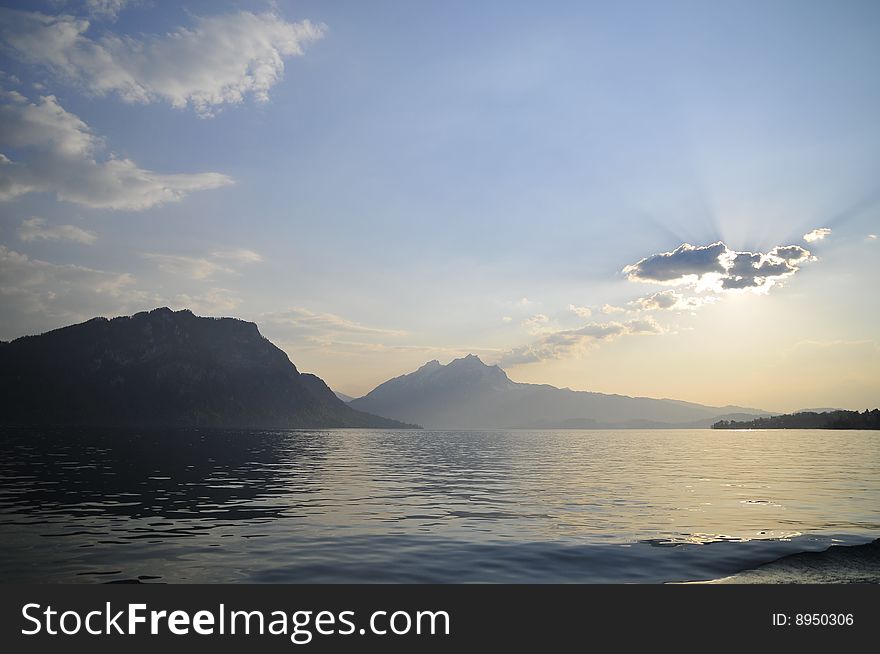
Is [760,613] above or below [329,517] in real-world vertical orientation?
above

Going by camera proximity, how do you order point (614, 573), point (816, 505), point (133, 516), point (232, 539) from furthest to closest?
point (816, 505)
point (133, 516)
point (232, 539)
point (614, 573)

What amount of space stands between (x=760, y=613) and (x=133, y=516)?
102ft

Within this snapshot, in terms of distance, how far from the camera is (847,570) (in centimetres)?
1784

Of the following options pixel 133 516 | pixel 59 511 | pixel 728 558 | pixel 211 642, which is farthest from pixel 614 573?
pixel 59 511

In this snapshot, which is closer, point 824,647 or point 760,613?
point 824,647

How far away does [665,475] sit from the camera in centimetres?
6191

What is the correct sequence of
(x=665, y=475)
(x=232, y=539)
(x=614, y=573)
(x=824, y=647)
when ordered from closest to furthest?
1. (x=824, y=647)
2. (x=614, y=573)
3. (x=232, y=539)
4. (x=665, y=475)

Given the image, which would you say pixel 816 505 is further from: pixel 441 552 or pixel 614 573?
pixel 441 552

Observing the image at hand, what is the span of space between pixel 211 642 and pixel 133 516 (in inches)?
881

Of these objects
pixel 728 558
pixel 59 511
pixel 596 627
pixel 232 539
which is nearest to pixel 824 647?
pixel 596 627

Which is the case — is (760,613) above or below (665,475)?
above

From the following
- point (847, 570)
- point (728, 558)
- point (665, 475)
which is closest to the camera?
point (847, 570)

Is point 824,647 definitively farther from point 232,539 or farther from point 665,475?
point 665,475

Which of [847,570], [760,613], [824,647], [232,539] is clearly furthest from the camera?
[232,539]
